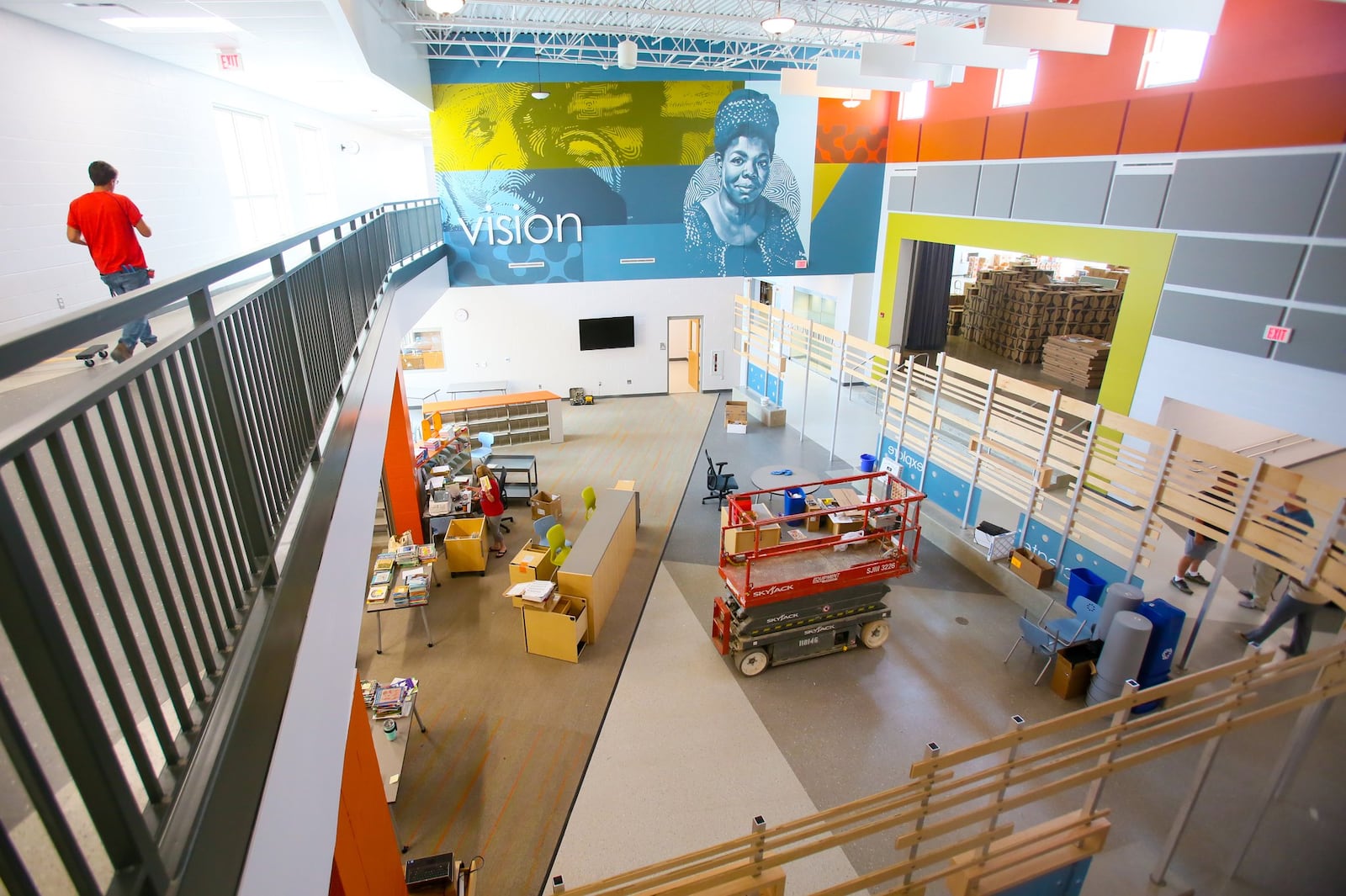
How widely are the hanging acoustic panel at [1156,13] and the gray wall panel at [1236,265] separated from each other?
8.69 ft

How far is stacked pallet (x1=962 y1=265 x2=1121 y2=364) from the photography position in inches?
619

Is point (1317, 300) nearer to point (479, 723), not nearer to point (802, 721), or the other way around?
point (802, 721)

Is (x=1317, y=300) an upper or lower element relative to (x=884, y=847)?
upper

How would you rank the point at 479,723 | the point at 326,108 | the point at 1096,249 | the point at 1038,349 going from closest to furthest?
the point at 479,723, the point at 1096,249, the point at 326,108, the point at 1038,349

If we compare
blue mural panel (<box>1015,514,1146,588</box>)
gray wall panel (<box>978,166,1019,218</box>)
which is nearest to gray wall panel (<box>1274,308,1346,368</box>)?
blue mural panel (<box>1015,514,1146,588</box>)

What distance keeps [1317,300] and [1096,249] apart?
3.15m

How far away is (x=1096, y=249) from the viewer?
995 centimetres

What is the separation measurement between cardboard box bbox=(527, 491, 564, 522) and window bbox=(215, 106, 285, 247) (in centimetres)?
610

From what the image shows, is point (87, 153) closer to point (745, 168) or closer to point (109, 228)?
point (109, 228)

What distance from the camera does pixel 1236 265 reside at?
26.2 feet

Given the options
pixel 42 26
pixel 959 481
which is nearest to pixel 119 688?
pixel 42 26

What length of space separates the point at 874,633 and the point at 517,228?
11.5m

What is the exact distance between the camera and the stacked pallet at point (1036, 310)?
15.7 meters

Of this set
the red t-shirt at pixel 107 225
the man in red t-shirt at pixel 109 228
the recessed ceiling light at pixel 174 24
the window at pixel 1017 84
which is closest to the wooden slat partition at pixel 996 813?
the man in red t-shirt at pixel 109 228
